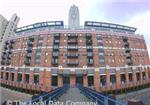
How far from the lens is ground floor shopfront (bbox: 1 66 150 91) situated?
560 cm

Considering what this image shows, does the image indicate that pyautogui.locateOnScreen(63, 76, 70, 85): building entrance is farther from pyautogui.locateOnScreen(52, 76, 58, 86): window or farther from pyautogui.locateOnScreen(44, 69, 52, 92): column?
pyautogui.locateOnScreen(44, 69, 52, 92): column

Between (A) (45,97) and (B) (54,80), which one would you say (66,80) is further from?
(A) (45,97)

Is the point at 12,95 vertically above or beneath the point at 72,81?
beneath

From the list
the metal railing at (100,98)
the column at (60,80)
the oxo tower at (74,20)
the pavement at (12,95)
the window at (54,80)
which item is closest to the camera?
Result: the metal railing at (100,98)

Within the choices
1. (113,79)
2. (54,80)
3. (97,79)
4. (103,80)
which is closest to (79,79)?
(97,79)

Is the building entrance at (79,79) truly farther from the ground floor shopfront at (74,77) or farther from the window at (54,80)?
the window at (54,80)

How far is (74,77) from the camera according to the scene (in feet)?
19.1

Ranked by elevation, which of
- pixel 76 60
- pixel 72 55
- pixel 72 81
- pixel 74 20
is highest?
pixel 74 20

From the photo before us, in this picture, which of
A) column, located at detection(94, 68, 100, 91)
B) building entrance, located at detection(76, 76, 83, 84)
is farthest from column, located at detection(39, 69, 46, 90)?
column, located at detection(94, 68, 100, 91)

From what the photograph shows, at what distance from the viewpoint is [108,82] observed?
5723 mm

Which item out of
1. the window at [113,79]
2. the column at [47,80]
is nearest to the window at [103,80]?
the window at [113,79]

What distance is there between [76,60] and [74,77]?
1.88 feet

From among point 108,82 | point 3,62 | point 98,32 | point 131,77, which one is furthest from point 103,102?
point 3,62

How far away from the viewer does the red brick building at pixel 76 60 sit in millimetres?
5703
